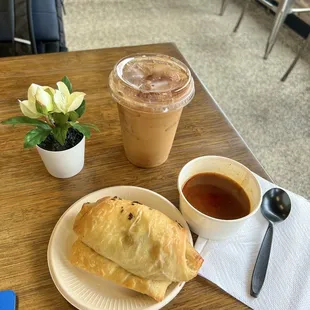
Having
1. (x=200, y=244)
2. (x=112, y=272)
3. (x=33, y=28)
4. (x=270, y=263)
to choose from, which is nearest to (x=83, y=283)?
(x=112, y=272)

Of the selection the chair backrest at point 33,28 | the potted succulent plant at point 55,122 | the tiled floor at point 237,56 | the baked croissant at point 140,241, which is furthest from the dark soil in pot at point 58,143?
the tiled floor at point 237,56

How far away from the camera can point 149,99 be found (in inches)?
19.3

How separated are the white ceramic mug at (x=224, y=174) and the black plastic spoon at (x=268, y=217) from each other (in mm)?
60

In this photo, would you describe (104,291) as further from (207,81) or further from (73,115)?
(207,81)

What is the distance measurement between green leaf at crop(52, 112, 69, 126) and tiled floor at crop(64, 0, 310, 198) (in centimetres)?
112

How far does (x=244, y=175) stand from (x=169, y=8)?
90.2 inches

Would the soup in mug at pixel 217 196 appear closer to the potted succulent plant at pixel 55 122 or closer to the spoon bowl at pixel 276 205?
the spoon bowl at pixel 276 205

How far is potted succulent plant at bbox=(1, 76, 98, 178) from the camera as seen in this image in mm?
465

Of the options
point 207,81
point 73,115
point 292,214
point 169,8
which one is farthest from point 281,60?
point 73,115

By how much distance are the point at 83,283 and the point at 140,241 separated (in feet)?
0.33

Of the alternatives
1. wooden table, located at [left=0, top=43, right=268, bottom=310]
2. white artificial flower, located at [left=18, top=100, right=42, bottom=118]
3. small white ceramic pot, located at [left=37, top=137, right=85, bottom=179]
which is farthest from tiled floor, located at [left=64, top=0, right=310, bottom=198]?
white artificial flower, located at [left=18, top=100, right=42, bottom=118]

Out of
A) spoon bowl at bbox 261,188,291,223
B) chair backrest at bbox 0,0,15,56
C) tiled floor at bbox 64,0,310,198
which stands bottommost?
tiled floor at bbox 64,0,310,198

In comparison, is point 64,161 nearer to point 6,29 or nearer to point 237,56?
point 6,29

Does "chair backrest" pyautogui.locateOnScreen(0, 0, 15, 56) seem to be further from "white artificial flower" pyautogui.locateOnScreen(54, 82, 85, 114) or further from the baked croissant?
the baked croissant
